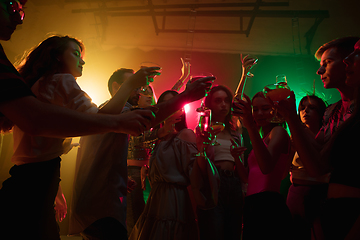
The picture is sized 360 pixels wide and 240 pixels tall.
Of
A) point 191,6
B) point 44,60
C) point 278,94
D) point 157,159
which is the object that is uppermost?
point 191,6

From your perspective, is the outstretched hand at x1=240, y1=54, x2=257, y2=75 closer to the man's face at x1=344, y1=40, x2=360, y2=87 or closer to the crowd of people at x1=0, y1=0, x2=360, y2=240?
the crowd of people at x1=0, y1=0, x2=360, y2=240

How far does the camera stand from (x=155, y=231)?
1.64 m

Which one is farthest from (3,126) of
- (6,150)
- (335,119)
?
(6,150)

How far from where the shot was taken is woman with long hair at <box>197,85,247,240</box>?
73.5 inches

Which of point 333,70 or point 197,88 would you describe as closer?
point 197,88

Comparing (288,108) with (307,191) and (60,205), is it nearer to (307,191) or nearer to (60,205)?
(307,191)

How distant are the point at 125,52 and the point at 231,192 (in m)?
4.07

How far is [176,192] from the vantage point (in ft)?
5.83

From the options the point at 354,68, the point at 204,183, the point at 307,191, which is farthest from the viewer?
the point at 307,191

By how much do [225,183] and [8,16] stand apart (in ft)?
6.51

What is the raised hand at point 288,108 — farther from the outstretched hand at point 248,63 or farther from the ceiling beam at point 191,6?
the ceiling beam at point 191,6

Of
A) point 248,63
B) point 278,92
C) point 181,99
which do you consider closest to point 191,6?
point 248,63

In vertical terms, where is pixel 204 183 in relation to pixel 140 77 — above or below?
below

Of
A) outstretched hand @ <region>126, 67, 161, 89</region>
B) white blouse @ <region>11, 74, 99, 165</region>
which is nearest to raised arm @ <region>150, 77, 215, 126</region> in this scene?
outstretched hand @ <region>126, 67, 161, 89</region>
